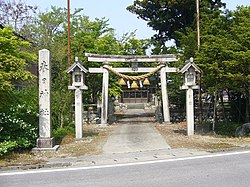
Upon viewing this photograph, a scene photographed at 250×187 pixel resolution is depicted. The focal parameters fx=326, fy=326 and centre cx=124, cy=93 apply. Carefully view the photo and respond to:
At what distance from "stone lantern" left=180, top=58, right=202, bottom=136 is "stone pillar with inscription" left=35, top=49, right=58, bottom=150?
22.4 ft

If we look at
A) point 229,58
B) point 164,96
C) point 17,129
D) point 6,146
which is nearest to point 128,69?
point 164,96

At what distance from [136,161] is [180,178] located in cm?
251

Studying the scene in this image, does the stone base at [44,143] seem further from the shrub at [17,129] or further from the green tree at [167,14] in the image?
the green tree at [167,14]

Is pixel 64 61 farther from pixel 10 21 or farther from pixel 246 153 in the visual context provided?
pixel 246 153

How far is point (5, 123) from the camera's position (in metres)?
11.4

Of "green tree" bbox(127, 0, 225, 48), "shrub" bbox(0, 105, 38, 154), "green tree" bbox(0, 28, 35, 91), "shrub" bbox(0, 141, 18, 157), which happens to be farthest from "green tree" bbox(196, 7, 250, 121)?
"green tree" bbox(127, 0, 225, 48)

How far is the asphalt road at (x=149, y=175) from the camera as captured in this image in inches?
290

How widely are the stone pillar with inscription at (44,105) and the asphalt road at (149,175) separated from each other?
11.0 feet

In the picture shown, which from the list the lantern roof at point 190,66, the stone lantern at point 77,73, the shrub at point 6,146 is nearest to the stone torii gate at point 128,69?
the stone lantern at point 77,73

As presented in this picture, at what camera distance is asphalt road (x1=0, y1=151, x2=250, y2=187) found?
736 cm

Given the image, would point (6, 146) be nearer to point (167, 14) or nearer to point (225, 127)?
point (225, 127)

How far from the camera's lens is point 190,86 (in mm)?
16219

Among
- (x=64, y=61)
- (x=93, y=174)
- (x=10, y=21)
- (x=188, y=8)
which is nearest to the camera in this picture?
(x=93, y=174)

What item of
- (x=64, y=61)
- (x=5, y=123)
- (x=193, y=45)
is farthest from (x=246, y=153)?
(x=64, y=61)
